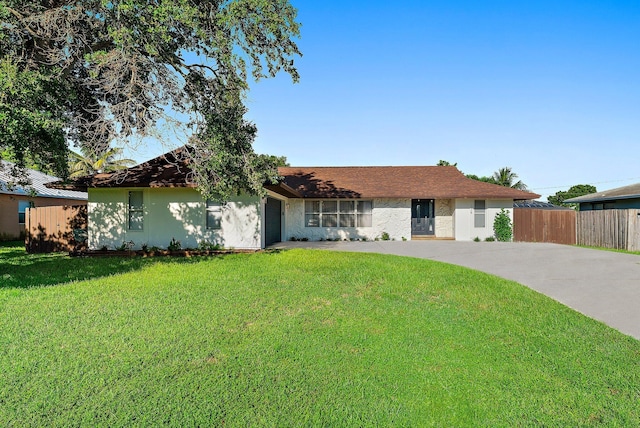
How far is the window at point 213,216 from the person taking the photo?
13383 mm

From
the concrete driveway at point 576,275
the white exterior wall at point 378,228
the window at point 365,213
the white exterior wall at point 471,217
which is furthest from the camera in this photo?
the window at point 365,213

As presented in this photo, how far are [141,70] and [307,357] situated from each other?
28.0 ft

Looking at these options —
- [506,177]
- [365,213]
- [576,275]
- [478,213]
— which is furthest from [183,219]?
[506,177]

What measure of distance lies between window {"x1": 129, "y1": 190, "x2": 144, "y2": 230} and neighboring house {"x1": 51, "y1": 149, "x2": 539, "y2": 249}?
39 mm

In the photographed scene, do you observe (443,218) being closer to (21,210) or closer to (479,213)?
(479,213)

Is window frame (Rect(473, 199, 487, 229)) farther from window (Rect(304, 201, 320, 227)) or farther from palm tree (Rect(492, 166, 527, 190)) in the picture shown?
palm tree (Rect(492, 166, 527, 190))

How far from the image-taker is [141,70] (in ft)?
29.1

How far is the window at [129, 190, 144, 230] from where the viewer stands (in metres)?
13.5

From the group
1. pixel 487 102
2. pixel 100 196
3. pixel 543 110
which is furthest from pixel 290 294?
pixel 543 110

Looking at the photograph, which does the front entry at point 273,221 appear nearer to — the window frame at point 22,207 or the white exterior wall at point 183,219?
the white exterior wall at point 183,219

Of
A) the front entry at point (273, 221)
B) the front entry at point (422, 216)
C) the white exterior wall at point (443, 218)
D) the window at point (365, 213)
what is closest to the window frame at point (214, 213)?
the front entry at point (273, 221)

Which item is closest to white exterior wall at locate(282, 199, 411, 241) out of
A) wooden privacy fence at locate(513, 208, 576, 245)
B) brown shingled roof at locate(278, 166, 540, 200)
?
brown shingled roof at locate(278, 166, 540, 200)

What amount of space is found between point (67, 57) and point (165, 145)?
3.52 m

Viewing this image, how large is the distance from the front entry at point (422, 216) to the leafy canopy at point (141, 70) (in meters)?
11.5
